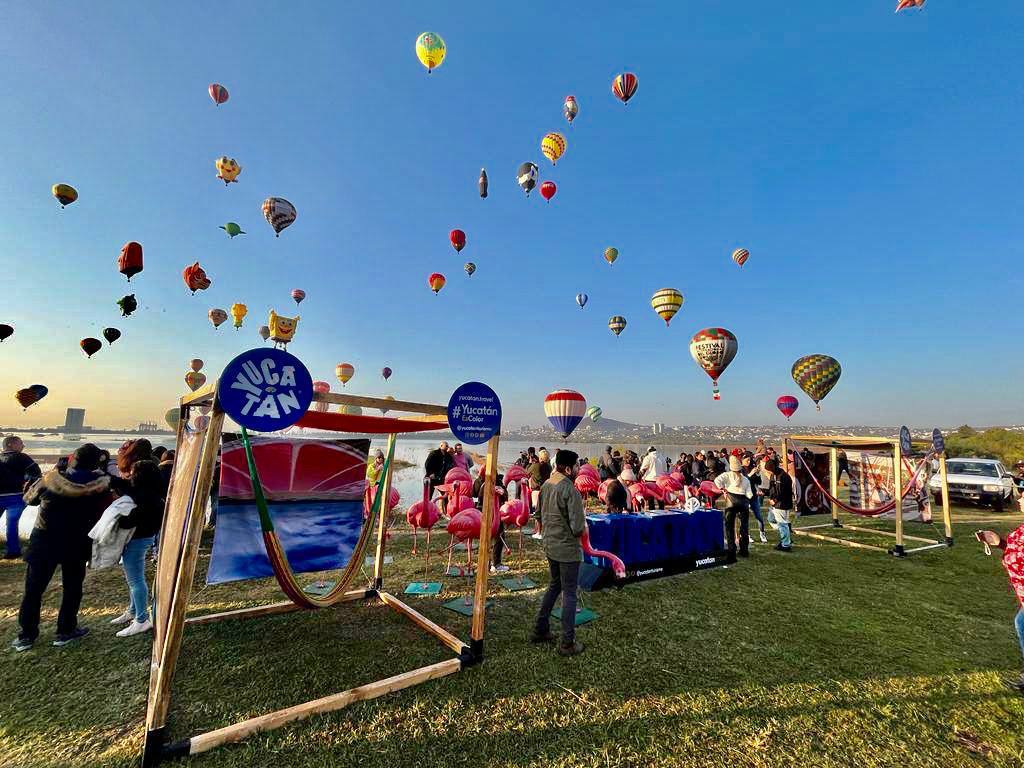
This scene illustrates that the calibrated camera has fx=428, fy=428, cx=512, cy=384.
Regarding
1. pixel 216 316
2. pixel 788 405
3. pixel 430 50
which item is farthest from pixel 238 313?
pixel 788 405

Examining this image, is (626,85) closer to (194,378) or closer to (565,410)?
(565,410)

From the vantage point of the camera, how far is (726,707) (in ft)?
12.3

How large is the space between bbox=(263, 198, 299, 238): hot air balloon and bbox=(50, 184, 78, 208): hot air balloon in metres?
8.07

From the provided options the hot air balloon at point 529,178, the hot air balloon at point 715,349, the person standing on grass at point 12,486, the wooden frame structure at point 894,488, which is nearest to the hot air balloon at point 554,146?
the hot air balloon at point 529,178

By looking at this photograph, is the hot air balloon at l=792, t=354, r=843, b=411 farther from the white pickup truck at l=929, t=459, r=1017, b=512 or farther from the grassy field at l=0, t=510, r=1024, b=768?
the grassy field at l=0, t=510, r=1024, b=768

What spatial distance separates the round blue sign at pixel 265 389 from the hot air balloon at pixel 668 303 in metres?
22.3

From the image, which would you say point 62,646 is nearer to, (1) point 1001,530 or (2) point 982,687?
(2) point 982,687

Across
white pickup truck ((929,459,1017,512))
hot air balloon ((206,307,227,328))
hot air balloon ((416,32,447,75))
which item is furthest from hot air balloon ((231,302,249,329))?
white pickup truck ((929,459,1017,512))

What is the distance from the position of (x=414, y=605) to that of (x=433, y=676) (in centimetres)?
209

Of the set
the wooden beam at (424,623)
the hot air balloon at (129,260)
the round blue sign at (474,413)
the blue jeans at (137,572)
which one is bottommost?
the wooden beam at (424,623)

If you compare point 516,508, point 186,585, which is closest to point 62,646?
point 186,585

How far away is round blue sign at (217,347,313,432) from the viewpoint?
10.3ft

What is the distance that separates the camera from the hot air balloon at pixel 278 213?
63.0 feet

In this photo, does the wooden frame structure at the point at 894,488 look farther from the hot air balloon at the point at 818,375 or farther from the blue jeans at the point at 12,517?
the blue jeans at the point at 12,517
